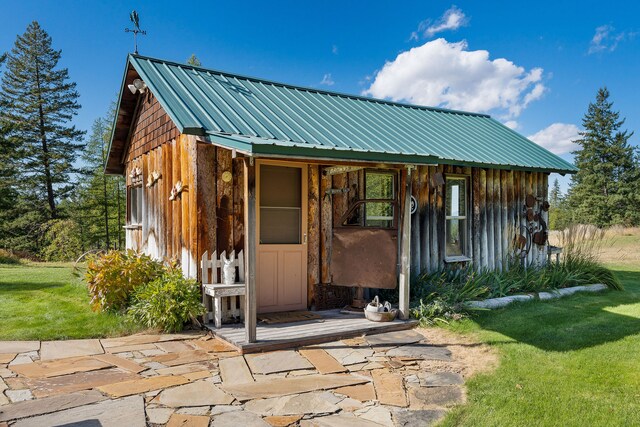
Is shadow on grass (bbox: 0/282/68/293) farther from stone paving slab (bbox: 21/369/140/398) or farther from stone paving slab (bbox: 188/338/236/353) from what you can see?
stone paving slab (bbox: 21/369/140/398)

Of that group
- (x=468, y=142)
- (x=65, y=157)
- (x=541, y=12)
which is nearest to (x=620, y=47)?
(x=541, y=12)

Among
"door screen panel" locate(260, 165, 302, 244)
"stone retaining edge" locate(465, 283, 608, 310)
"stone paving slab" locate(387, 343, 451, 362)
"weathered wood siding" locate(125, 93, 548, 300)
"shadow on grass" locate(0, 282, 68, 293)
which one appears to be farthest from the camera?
"shadow on grass" locate(0, 282, 68, 293)

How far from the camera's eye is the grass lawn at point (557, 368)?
337 cm

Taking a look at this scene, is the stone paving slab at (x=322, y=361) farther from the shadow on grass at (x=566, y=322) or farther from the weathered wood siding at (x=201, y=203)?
the shadow on grass at (x=566, y=322)

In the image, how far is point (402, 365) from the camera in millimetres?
4602

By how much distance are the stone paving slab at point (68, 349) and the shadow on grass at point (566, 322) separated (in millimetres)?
4892

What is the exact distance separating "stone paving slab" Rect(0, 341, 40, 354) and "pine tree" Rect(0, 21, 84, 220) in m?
22.3

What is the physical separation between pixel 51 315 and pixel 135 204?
11.8 ft

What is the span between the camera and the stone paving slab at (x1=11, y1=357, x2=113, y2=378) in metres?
4.18

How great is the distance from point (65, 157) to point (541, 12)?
24.9 meters

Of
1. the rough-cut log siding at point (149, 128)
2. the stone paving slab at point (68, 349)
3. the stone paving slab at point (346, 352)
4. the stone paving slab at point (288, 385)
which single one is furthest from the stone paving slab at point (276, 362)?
the rough-cut log siding at point (149, 128)

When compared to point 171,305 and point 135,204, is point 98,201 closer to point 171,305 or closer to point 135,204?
point 135,204

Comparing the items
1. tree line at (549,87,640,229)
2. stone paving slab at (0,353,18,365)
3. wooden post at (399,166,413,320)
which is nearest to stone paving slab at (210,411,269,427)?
stone paving slab at (0,353,18,365)

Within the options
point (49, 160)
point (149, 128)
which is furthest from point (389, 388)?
point (49, 160)
